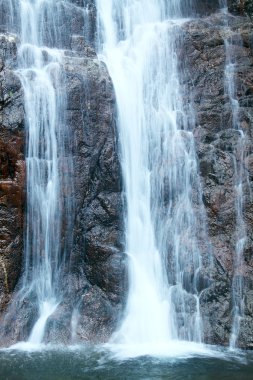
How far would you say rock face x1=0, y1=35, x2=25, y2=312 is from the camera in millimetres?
10328

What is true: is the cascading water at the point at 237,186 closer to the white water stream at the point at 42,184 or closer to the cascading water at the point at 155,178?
the cascading water at the point at 155,178

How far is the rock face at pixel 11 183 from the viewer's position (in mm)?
10328

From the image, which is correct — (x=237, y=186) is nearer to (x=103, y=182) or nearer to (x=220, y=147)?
(x=220, y=147)

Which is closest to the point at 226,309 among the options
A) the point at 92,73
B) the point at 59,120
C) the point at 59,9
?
the point at 59,120

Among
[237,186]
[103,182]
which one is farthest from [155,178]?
[237,186]

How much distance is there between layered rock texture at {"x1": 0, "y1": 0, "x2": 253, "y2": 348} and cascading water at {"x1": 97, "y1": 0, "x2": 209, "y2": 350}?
0.28 meters

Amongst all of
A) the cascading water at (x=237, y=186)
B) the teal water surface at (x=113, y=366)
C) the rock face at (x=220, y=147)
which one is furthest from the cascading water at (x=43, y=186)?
the cascading water at (x=237, y=186)

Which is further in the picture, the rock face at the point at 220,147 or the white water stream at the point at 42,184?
the white water stream at the point at 42,184

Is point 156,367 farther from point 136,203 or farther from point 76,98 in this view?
point 76,98

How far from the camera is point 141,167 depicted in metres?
11.9

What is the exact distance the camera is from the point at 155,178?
11.7 metres

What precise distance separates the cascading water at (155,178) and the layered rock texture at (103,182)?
0.28 m

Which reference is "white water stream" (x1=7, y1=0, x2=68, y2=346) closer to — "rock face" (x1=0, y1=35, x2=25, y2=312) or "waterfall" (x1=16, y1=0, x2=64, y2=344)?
"waterfall" (x1=16, y1=0, x2=64, y2=344)

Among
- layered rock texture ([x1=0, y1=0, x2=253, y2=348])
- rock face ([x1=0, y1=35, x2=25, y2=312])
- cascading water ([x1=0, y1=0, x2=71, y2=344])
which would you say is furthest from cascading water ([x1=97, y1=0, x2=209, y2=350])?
rock face ([x1=0, y1=35, x2=25, y2=312])
